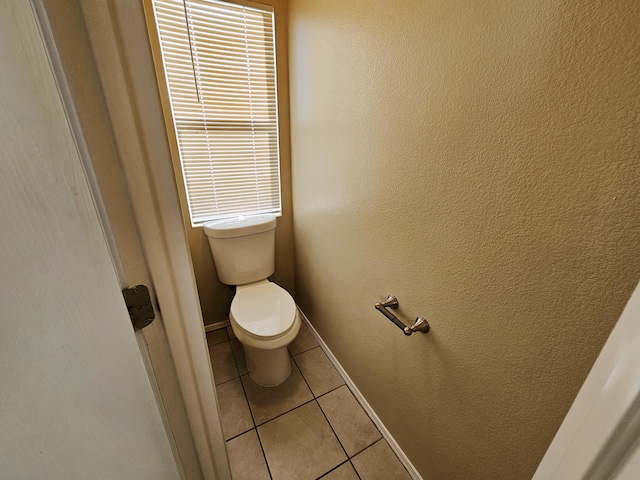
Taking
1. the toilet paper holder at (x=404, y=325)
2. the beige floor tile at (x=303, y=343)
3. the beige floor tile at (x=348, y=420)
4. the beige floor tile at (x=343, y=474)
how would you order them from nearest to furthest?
the toilet paper holder at (x=404, y=325)
the beige floor tile at (x=343, y=474)
the beige floor tile at (x=348, y=420)
the beige floor tile at (x=303, y=343)

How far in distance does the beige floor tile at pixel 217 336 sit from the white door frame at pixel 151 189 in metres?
1.24

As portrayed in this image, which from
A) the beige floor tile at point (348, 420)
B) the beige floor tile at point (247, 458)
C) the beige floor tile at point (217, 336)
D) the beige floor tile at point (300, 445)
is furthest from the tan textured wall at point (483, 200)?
the beige floor tile at point (217, 336)

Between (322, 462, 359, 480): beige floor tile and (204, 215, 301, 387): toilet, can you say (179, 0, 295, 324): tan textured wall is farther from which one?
(322, 462, 359, 480): beige floor tile

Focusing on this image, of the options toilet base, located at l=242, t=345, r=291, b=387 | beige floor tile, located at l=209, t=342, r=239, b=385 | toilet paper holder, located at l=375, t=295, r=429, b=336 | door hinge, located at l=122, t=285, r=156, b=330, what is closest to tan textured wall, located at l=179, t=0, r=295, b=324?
beige floor tile, located at l=209, t=342, r=239, b=385

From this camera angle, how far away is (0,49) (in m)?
0.25

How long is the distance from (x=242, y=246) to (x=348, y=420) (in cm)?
112

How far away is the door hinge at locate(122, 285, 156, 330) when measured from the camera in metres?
0.43

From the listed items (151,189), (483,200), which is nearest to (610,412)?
(483,200)

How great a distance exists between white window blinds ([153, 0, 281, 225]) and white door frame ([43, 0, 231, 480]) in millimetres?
1199

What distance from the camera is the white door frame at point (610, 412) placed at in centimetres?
31

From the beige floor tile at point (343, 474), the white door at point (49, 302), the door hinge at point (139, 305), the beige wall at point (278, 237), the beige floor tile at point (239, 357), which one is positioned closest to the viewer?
the white door at point (49, 302)

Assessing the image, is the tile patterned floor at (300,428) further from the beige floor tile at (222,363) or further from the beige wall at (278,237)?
the beige wall at (278,237)

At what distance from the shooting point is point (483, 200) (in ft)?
2.11

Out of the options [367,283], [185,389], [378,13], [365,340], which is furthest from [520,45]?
[365,340]
